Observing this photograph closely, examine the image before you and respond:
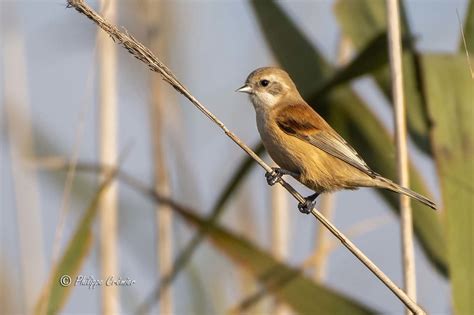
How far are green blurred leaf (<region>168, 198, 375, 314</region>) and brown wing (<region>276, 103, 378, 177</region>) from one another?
535 millimetres

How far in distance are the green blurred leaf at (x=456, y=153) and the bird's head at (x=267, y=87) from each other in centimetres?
68

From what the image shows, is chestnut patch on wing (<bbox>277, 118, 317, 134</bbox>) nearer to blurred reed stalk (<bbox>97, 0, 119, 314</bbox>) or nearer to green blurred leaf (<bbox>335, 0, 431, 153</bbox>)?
green blurred leaf (<bbox>335, 0, 431, 153</bbox>)

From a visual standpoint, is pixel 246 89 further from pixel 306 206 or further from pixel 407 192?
pixel 407 192

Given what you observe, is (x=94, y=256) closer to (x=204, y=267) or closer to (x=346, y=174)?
(x=204, y=267)

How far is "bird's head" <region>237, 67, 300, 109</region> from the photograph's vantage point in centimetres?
322

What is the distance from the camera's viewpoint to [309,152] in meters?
2.95

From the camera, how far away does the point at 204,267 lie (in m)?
3.86

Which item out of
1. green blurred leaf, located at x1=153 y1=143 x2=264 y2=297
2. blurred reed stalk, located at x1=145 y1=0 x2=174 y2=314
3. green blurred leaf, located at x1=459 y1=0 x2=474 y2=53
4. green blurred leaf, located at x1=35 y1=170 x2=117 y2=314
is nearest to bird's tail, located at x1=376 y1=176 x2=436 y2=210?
green blurred leaf, located at x1=153 y1=143 x2=264 y2=297

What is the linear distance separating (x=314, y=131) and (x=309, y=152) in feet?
0.34

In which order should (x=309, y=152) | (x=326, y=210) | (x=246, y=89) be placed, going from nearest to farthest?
(x=309, y=152)
(x=246, y=89)
(x=326, y=210)

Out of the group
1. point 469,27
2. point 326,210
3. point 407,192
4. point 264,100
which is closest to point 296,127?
point 264,100

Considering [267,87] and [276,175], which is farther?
[267,87]

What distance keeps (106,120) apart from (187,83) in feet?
2.36

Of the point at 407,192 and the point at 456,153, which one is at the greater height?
the point at 456,153
